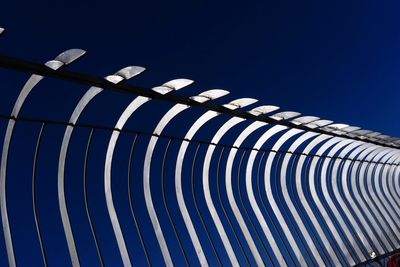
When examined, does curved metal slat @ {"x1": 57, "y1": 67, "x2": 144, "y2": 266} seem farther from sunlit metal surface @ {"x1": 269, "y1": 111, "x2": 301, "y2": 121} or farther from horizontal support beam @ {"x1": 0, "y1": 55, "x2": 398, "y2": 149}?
sunlit metal surface @ {"x1": 269, "y1": 111, "x2": 301, "y2": 121}

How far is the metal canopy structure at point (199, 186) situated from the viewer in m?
4.88

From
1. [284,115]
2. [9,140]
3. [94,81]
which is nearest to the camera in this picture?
[9,140]

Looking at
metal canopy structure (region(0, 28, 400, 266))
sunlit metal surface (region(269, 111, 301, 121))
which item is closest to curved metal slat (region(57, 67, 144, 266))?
metal canopy structure (region(0, 28, 400, 266))

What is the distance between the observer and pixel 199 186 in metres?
8.16

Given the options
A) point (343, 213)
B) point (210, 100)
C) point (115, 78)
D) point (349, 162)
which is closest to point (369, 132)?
point (349, 162)

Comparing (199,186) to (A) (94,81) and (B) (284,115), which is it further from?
(A) (94,81)

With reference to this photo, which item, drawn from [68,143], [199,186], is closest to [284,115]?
[199,186]

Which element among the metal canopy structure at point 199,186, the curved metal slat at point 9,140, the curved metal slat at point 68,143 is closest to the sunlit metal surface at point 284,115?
the metal canopy structure at point 199,186

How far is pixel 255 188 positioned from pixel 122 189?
7.90 feet

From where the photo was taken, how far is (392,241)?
36.7ft

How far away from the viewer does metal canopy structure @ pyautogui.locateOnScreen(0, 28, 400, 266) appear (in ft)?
16.0

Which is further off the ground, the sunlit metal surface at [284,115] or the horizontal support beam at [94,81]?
the horizontal support beam at [94,81]

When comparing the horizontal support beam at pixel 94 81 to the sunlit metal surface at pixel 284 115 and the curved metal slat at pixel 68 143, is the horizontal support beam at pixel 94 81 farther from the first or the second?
the sunlit metal surface at pixel 284 115

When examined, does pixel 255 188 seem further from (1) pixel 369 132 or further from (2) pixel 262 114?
(1) pixel 369 132
